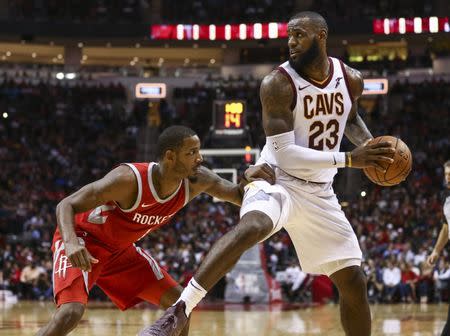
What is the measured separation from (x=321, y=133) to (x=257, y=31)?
28.4m

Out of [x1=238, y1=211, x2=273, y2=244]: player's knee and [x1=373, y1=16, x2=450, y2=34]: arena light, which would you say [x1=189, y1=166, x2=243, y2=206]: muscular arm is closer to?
[x1=238, y1=211, x2=273, y2=244]: player's knee

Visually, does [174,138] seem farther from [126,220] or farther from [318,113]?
[318,113]

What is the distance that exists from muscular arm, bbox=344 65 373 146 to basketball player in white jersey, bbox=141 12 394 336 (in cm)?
1

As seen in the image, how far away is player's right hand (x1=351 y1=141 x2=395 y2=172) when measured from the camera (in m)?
5.41

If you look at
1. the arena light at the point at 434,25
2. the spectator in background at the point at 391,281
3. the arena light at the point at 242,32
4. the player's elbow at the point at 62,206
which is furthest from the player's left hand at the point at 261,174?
the arena light at the point at 242,32

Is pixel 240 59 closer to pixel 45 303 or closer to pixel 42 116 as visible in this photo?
pixel 42 116

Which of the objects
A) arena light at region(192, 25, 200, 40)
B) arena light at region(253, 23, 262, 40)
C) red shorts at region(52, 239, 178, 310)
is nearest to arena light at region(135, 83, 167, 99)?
arena light at region(192, 25, 200, 40)

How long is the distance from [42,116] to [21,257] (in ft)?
35.2

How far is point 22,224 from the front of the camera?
76.9 feet

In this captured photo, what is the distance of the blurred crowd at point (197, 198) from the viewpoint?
18.7 metres

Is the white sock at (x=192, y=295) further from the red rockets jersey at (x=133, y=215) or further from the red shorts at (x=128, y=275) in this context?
the red shorts at (x=128, y=275)

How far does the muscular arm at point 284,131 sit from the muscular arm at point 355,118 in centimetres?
56

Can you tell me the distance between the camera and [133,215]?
575 cm

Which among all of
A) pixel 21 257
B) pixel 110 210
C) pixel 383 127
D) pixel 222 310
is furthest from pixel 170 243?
pixel 110 210
